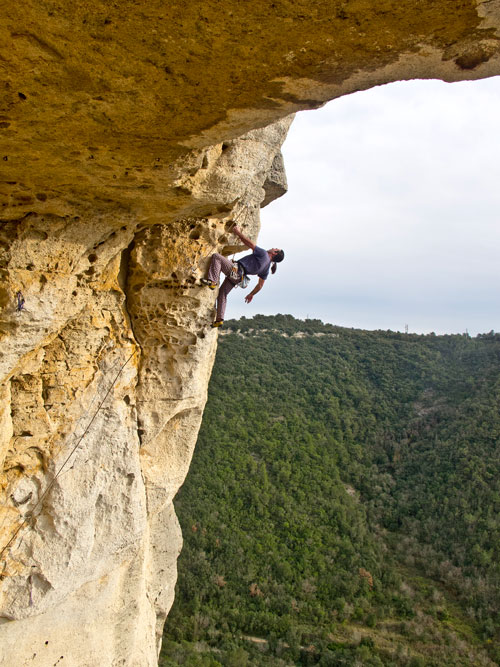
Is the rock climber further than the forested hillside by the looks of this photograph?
No

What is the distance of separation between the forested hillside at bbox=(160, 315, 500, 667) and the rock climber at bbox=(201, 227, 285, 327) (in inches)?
357

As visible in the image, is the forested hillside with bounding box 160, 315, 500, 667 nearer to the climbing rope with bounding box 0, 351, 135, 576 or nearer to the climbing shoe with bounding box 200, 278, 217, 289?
the climbing rope with bounding box 0, 351, 135, 576

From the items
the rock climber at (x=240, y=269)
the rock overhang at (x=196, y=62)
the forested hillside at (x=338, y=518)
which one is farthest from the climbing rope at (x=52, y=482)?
the forested hillside at (x=338, y=518)

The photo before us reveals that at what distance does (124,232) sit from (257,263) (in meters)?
1.91

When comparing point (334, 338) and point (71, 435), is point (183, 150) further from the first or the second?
point (334, 338)

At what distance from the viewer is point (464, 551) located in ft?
52.9

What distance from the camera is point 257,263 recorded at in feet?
20.3

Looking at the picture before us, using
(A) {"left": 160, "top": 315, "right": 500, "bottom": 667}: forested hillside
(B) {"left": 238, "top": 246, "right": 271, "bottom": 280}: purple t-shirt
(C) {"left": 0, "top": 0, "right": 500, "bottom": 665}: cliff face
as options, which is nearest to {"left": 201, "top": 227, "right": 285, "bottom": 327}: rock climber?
(B) {"left": 238, "top": 246, "right": 271, "bottom": 280}: purple t-shirt

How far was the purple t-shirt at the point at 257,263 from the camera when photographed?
6098 mm

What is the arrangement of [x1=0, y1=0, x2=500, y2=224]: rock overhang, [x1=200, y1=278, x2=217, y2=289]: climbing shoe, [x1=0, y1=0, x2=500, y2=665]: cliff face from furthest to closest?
[x1=200, y1=278, x2=217, y2=289]: climbing shoe
[x1=0, y1=0, x2=500, y2=665]: cliff face
[x1=0, y1=0, x2=500, y2=224]: rock overhang

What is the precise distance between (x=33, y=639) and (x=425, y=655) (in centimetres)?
1177

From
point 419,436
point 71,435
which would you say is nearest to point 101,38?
point 71,435

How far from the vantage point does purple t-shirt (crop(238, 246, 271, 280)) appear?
6098 mm

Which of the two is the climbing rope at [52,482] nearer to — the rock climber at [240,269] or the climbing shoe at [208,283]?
the climbing shoe at [208,283]
